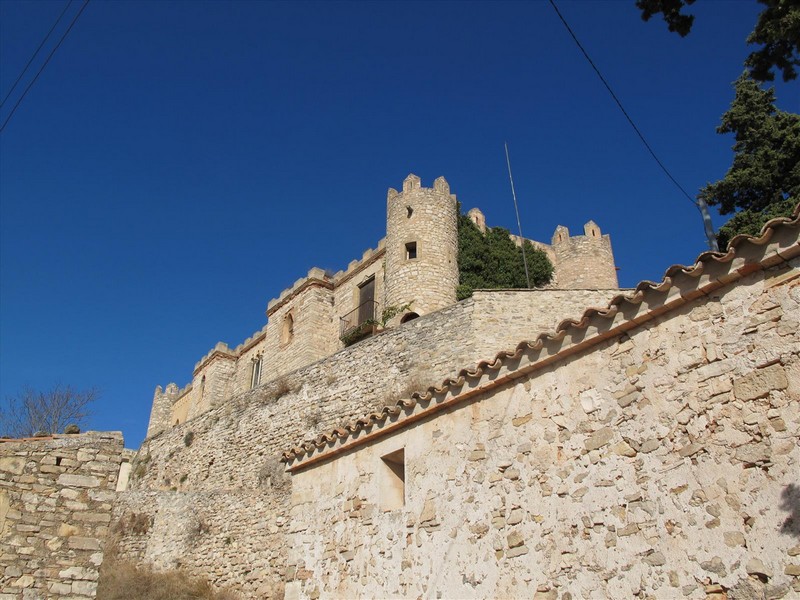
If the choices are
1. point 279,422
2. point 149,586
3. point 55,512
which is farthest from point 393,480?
point 279,422

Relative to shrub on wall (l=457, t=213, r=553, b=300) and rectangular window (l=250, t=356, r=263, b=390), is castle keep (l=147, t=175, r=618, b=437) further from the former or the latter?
shrub on wall (l=457, t=213, r=553, b=300)

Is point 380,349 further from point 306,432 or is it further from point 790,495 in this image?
point 790,495

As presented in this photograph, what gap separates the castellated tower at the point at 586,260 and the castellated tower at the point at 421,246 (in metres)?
5.19

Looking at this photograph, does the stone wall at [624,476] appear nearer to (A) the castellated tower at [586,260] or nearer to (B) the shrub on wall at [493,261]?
(B) the shrub on wall at [493,261]

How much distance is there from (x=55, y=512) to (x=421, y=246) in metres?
20.0

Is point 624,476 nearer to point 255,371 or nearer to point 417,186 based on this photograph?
point 417,186

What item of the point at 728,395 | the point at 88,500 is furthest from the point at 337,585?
the point at 728,395

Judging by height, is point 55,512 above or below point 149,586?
below

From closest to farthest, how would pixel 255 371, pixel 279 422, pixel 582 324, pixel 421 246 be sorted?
pixel 582 324 < pixel 279 422 < pixel 421 246 < pixel 255 371

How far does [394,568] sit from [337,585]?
1238 mm

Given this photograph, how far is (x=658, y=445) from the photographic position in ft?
23.1

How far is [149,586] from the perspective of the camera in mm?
19047

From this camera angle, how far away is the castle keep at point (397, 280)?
90.0ft

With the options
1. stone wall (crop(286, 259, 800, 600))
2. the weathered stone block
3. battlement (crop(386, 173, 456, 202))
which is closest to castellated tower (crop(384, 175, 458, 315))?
battlement (crop(386, 173, 456, 202))
